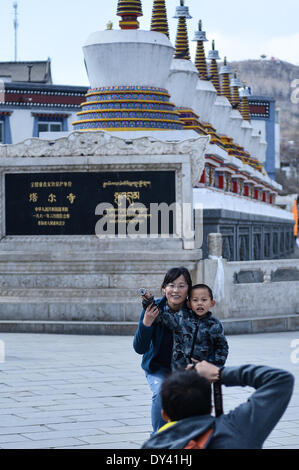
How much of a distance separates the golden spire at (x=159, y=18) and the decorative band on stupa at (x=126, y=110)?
395 cm

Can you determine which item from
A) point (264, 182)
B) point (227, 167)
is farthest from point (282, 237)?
point (227, 167)

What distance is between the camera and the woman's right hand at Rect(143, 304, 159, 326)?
527 cm

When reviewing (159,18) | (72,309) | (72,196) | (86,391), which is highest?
(159,18)

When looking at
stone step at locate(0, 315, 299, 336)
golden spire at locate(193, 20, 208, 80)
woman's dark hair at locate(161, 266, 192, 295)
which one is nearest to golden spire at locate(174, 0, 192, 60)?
golden spire at locate(193, 20, 208, 80)

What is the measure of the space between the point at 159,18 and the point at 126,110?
16.8 ft

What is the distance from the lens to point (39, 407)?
7.78 metres

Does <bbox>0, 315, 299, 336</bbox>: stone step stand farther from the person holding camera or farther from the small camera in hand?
the person holding camera

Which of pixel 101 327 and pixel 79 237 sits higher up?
pixel 79 237

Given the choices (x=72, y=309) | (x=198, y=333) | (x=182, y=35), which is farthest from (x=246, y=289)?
(x=182, y=35)

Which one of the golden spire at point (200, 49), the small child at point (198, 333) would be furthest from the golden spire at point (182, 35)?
the small child at point (198, 333)

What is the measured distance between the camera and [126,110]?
17.0 meters

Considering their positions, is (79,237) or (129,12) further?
(129,12)

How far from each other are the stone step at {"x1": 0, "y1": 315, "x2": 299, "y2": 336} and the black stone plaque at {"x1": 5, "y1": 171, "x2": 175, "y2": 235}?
171cm

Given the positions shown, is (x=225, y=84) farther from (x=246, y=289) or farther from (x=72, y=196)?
(x=246, y=289)
